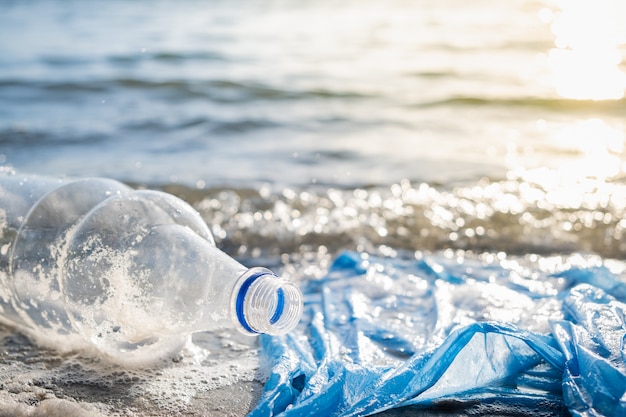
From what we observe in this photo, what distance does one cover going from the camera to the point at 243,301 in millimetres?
1670

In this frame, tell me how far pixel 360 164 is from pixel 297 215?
1.06 m

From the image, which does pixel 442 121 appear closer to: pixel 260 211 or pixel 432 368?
pixel 260 211

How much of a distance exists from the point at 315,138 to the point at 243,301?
12.6 feet

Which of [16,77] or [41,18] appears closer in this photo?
[16,77]

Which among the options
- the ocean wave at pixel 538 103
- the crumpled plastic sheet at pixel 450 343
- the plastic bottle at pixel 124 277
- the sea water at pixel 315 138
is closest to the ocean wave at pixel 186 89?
the sea water at pixel 315 138

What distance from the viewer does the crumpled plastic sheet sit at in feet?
5.96

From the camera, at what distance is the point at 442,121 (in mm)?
6105

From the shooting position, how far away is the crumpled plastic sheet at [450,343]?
5.96ft

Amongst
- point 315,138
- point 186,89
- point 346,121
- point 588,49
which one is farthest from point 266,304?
point 588,49

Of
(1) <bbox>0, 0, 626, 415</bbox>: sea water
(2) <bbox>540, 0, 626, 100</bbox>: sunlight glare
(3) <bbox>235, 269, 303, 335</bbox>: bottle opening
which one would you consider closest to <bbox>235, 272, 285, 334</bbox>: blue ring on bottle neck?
(3) <bbox>235, 269, 303, 335</bbox>: bottle opening

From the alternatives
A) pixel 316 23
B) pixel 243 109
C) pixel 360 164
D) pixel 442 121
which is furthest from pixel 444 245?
pixel 316 23

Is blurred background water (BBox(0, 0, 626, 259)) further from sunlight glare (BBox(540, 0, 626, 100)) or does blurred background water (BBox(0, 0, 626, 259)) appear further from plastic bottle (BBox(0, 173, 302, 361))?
plastic bottle (BBox(0, 173, 302, 361))

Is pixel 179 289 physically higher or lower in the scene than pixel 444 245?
higher

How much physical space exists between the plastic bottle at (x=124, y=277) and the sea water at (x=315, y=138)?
12cm
